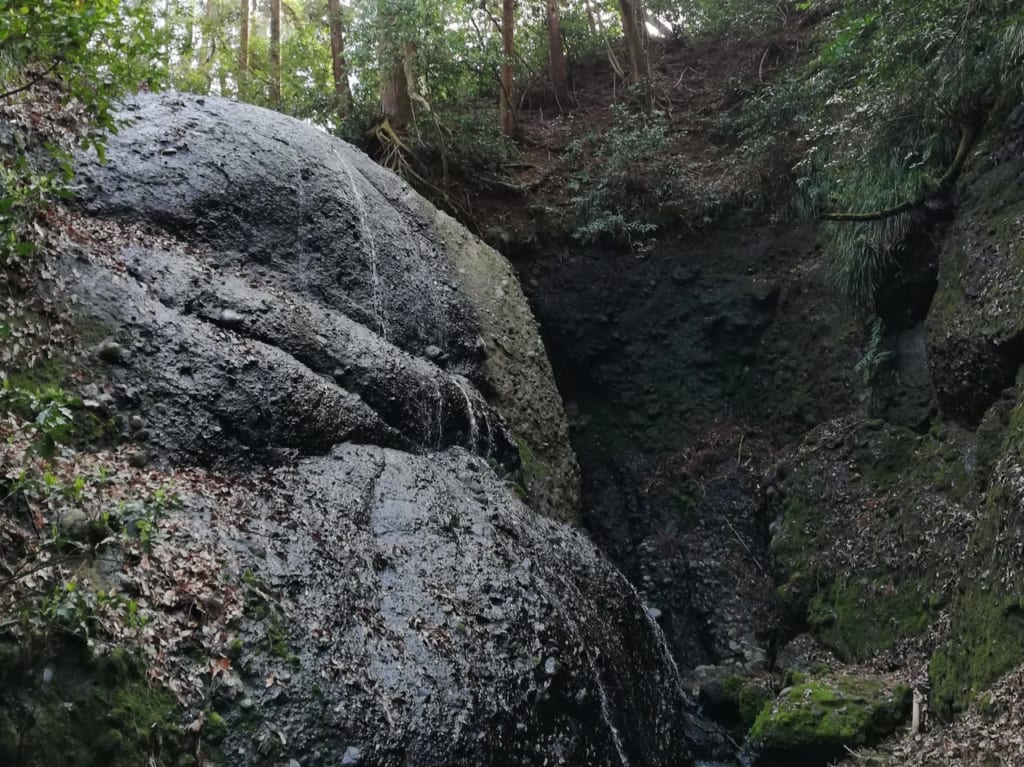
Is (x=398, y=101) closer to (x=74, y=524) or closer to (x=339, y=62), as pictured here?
(x=339, y=62)

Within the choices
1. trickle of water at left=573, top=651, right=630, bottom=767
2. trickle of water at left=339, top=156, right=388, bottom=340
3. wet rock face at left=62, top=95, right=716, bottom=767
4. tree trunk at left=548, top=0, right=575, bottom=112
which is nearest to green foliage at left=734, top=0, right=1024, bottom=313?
wet rock face at left=62, top=95, right=716, bottom=767

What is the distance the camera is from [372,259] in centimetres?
937

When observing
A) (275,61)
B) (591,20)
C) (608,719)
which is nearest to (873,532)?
(608,719)

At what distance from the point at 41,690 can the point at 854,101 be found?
9.98 m

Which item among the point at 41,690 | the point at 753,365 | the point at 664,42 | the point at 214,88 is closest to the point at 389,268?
the point at 753,365

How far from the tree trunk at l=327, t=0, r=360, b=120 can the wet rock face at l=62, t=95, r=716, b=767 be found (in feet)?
11.6

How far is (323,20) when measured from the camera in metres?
16.7

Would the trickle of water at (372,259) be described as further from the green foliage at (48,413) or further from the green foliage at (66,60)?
the green foliage at (48,413)

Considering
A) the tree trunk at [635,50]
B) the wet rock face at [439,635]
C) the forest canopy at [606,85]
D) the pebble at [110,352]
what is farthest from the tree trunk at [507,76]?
the pebble at [110,352]

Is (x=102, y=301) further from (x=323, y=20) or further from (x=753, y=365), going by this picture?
(x=323, y=20)

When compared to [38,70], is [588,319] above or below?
below

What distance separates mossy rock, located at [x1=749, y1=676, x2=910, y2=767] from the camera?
252 inches

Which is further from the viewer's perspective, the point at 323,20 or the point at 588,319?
the point at 323,20

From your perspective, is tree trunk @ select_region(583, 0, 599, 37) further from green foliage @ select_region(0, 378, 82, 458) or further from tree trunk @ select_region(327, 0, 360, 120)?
green foliage @ select_region(0, 378, 82, 458)
